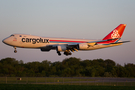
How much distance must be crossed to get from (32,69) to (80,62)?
2313cm

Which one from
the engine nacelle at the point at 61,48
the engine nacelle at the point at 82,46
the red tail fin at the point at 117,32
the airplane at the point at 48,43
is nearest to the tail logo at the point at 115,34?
the red tail fin at the point at 117,32

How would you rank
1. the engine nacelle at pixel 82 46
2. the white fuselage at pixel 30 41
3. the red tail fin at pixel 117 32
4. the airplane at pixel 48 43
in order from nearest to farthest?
the white fuselage at pixel 30 41, the airplane at pixel 48 43, the engine nacelle at pixel 82 46, the red tail fin at pixel 117 32

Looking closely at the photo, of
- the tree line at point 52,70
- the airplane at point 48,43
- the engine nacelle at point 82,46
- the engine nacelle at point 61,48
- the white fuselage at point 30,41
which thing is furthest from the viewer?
the tree line at point 52,70

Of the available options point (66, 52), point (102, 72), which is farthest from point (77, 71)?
point (66, 52)

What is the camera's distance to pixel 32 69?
2534 inches

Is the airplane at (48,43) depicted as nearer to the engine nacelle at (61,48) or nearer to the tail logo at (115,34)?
the engine nacelle at (61,48)

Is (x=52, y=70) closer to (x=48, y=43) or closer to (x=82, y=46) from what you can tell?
(x=48, y=43)

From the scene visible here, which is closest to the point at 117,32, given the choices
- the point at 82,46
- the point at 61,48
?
the point at 82,46

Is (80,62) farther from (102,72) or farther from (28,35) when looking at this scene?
(28,35)

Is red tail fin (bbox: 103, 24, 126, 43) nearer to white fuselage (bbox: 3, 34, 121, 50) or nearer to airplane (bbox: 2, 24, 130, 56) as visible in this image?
airplane (bbox: 2, 24, 130, 56)

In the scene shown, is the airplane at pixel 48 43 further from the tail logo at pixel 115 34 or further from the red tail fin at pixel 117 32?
the tail logo at pixel 115 34

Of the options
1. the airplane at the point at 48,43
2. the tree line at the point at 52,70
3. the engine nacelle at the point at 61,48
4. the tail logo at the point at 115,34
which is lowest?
the tree line at the point at 52,70

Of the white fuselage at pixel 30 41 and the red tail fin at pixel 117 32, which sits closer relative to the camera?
the white fuselage at pixel 30 41

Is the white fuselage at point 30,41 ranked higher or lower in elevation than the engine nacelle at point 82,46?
higher
